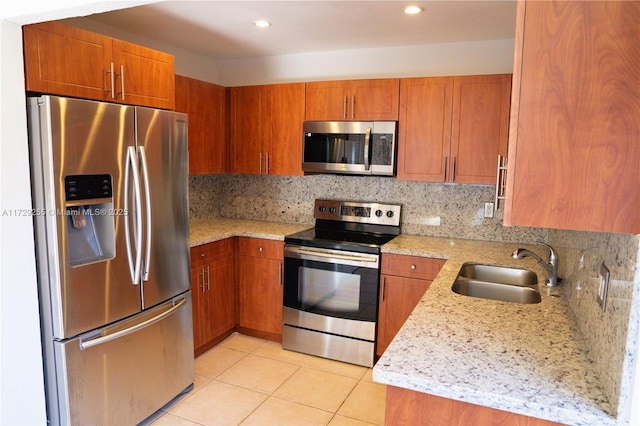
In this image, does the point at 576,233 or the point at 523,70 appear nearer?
the point at 523,70

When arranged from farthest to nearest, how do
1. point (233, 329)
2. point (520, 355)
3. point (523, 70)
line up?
point (233, 329) → point (520, 355) → point (523, 70)

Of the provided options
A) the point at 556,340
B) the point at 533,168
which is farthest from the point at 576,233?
the point at 533,168

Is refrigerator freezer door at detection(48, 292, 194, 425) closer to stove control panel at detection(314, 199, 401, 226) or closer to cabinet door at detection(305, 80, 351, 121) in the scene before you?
stove control panel at detection(314, 199, 401, 226)

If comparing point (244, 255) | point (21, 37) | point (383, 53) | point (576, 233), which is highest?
point (383, 53)

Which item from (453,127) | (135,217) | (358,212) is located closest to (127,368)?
(135,217)

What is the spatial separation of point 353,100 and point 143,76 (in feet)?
4.94

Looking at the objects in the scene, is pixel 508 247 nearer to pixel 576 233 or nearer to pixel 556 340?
pixel 576 233

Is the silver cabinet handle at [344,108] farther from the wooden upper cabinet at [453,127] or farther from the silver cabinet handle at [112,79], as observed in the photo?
the silver cabinet handle at [112,79]

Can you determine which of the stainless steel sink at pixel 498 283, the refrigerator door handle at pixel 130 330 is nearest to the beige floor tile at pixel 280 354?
the refrigerator door handle at pixel 130 330

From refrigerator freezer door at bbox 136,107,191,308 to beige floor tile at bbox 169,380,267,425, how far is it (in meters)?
0.69

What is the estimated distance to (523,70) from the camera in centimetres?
106

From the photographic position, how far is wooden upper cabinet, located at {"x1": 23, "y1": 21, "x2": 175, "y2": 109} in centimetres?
191

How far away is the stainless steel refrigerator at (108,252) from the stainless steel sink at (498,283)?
162 cm

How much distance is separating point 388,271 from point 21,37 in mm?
2433
